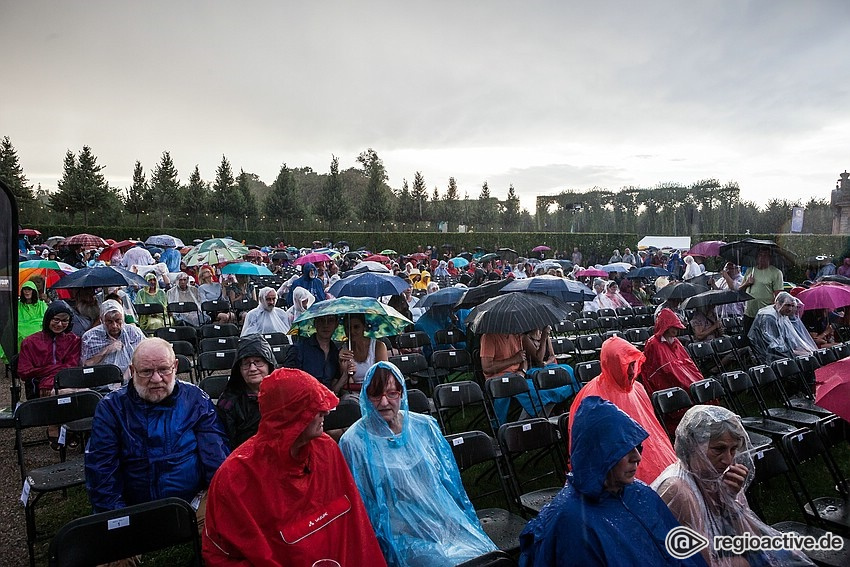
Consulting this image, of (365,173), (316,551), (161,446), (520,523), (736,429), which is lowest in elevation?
(520,523)

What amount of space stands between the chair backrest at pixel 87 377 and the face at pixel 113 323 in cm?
55

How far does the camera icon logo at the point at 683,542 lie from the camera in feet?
7.47

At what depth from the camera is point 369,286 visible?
7180 millimetres

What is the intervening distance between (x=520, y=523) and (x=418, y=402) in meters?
1.46

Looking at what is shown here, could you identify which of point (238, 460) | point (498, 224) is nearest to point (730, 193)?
point (498, 224)

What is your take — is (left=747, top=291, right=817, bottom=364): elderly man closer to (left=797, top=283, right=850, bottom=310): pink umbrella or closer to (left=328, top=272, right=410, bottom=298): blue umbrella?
(left=797, top=283, right=850, bottom=310): pink umbrella

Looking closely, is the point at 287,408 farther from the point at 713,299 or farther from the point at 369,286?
the point at 713,299

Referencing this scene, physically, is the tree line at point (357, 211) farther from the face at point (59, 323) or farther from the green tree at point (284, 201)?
the face at point (59, 323)

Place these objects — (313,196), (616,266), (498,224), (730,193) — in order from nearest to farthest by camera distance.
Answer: (616,266), (730,193), (498,224), (313,196)

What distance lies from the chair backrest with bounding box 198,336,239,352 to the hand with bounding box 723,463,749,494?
5.94 meters

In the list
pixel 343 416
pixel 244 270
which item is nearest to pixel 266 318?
pixel 244 270

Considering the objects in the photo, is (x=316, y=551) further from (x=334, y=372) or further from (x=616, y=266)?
(x=616, y=266)

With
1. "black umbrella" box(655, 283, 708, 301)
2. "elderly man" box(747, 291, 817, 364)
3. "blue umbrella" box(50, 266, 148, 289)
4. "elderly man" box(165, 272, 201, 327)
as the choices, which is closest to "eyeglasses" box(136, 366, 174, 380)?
"blue umbrella" box(50, 266, 148, 289)

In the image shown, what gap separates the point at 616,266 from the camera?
17.2m
